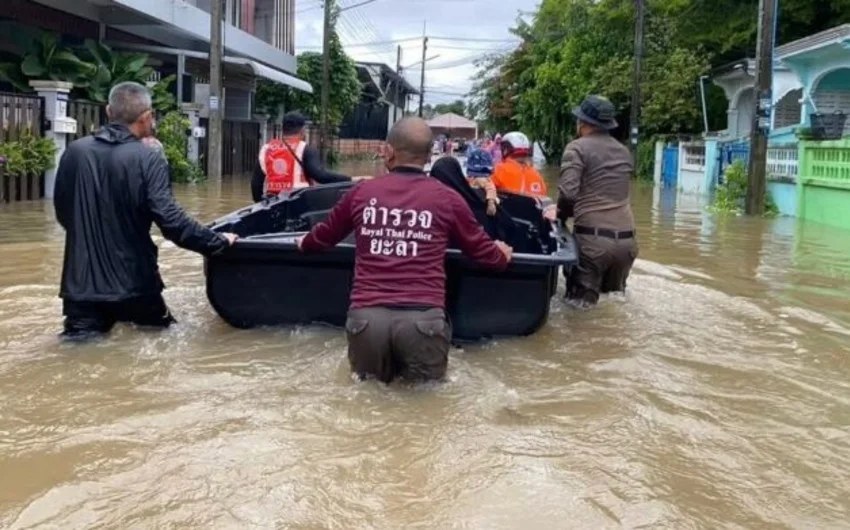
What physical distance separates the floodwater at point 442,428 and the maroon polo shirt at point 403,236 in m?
0.51

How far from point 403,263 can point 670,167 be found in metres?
24.0

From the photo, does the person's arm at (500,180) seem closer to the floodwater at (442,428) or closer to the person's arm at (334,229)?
the floodwater at (442,428)

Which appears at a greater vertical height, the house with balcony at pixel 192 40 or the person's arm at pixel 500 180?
the house with balcony at pixel 192 40

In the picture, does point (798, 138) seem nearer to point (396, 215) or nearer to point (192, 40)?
point (396, 215)

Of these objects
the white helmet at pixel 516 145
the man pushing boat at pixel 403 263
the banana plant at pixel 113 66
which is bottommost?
the man pushing boat at pixel 403 263

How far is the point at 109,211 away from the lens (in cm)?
524

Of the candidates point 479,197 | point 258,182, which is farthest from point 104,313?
point 258,182

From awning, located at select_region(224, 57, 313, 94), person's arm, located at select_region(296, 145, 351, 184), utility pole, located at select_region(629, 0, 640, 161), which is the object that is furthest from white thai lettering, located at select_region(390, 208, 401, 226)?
utility pole, located at select_region(629, 0, 640, 161)

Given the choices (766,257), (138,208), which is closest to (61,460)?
(138,208)

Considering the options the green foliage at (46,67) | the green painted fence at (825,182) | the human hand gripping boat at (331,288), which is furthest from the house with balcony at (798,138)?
the green foliage at (46,67)

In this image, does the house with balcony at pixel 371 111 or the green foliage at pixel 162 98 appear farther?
the house with balcony at pixel 371 111

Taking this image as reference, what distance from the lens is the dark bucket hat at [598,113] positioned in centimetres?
663

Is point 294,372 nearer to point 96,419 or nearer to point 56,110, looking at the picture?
point 96,419

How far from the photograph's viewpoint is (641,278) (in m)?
8.61
